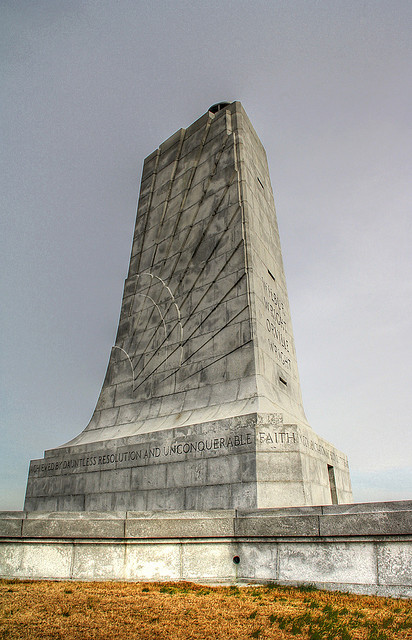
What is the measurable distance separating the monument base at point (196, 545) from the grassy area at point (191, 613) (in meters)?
0.41

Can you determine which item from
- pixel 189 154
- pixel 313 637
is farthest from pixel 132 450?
pixel 189 154

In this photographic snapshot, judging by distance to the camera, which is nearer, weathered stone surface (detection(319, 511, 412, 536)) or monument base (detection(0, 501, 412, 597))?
weathered stone surface (detection(319, 511, 412, 536))

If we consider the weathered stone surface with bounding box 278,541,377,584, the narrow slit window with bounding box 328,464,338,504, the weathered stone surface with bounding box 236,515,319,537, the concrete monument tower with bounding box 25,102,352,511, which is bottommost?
the weathered stone surface with bounding box 278,541,377,584

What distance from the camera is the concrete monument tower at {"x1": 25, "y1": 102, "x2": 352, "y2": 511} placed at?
7977 mm

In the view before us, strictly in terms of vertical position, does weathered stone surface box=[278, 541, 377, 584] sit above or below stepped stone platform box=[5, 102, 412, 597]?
below

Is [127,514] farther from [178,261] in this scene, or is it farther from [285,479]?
[178,261]

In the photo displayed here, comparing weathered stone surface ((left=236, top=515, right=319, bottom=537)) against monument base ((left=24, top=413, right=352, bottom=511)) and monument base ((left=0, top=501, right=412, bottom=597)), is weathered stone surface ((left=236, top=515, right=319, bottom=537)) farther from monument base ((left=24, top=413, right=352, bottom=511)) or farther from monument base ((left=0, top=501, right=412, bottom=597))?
monument base ((left=24, top=413, right=352, bottom=511))

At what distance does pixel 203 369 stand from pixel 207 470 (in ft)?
8.51

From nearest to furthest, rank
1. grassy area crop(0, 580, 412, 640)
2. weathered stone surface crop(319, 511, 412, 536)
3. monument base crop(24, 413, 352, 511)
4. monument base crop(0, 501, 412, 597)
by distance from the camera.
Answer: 1. grassy area crop(0, 580, 412, 640)
2. weathered stone surface crop(319, 511, 412, 536)
3. monument base crop(0, 501, 412, 597)
4. monument base crop(24, 413, 352, 511)

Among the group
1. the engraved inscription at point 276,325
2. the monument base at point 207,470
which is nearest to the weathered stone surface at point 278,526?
the monument base at point 207,470

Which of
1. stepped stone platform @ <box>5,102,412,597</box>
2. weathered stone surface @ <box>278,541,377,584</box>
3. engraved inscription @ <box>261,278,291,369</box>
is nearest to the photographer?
weathered stone surface @ <box>278,541,377,584</box>

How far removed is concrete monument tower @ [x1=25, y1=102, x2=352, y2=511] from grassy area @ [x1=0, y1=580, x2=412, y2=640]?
2.62 m

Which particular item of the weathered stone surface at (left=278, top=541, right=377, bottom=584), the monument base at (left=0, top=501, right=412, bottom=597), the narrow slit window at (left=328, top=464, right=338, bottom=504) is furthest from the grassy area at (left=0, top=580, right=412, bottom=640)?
the narrow slit window at (left=328, top=464, right=338, bottom=504)

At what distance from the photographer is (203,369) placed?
34.0 feet
